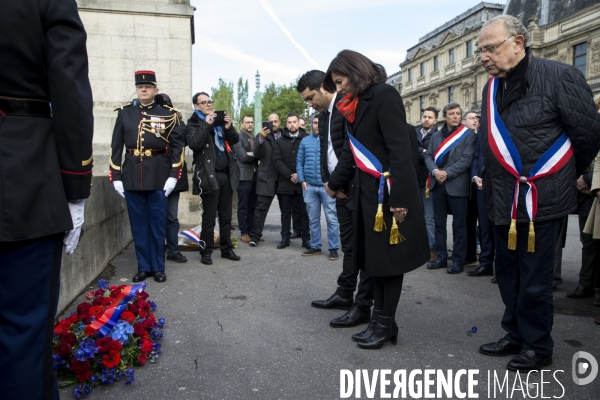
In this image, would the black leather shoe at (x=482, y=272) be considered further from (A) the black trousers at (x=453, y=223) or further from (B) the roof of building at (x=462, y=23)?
(B) the roof of building at (x=462, y=23)

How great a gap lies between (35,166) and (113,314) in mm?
1909

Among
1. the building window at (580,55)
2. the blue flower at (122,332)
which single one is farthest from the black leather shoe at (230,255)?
the building window at (580,55)

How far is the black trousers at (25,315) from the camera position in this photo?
2.09m

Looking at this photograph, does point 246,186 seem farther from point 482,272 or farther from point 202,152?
point 482,272

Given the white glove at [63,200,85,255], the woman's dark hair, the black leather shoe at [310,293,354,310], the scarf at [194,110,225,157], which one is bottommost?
the black leather shoe at [310,293,354,310]

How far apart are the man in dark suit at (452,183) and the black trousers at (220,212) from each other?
2.80 metres

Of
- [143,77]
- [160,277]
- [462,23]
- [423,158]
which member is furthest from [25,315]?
[462,23]

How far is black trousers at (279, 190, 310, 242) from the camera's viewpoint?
8555 millimetres

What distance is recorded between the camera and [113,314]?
3.79 meters

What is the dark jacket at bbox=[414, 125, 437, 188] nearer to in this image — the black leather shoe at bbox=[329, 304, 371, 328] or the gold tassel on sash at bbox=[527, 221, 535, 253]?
the black leather shoe at bbox=[329, 304, 371, 328]

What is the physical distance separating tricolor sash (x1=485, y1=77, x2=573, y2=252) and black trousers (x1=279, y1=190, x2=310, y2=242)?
510cm

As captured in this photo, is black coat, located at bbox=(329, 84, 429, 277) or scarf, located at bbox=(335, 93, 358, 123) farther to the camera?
scarf, located at bbox=(335, 93, 358, 123)

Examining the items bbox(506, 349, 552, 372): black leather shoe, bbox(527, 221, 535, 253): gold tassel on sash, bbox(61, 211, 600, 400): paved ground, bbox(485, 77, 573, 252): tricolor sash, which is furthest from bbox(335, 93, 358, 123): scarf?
bbox(506, 349, 552, 372): black leather shoe

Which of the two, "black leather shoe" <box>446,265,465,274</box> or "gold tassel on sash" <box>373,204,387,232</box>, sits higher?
"gold tassel on sash" <box>373,204,387,232</box>
